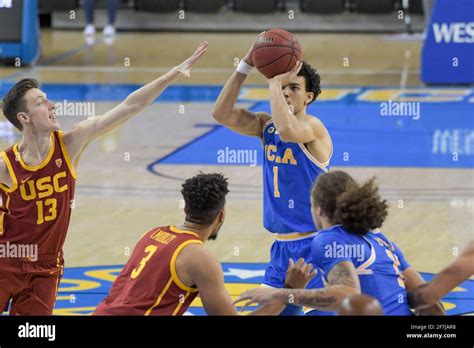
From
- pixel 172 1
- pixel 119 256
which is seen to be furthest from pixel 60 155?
pixel 172 1

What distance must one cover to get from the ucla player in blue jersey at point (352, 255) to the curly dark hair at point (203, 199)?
0.51 meters

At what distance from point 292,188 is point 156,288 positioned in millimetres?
1637

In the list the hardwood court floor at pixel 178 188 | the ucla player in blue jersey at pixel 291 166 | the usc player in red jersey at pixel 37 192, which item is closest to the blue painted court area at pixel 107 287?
the hardwood court floor at pixel 178 188

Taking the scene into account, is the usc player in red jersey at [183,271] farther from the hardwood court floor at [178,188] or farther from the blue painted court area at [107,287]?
the hardwood court floor at [178,188]

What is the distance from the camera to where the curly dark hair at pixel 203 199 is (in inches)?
209

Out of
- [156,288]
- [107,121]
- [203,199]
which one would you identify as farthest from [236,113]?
[156,288]

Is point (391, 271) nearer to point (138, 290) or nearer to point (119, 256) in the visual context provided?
point (138, 290)

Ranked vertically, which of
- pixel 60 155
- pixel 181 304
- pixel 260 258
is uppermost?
pixel 60 155

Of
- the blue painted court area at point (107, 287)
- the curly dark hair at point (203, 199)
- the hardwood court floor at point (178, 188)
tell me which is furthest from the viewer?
the hardwood court floor at point (178, 188)

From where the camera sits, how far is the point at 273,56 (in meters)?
6.48

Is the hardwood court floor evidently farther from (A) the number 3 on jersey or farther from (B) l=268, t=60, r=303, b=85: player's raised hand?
(A) the number 3 on jersey

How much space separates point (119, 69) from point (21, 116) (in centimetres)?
1408

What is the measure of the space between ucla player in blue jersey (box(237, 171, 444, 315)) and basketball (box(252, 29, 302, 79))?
1.55 m
